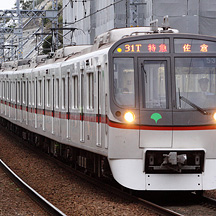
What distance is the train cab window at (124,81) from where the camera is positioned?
909cm

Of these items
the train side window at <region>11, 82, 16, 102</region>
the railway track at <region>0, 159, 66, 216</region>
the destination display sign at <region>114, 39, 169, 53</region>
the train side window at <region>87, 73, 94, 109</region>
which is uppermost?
the destination display sign at <region>114, 39, 169, 53</region>

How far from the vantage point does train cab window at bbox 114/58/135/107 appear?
909 cm

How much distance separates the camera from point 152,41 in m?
9.27

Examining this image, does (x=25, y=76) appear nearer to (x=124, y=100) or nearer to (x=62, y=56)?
(x=62, y=56)

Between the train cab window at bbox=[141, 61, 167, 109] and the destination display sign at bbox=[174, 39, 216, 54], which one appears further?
the destination display sign at bbox=[174, 39, 216, 54]

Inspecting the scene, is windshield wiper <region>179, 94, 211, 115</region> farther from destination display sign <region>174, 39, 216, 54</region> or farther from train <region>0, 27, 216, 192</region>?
destination display sign <region>174, 39, 216, 54</region>

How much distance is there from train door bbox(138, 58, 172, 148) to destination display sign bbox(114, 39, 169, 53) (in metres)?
0.15

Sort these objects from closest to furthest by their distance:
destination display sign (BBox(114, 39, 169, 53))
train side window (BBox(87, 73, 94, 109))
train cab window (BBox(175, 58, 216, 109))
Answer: train cab window (BBox(175, 58, 216, 109))
destination display sign (BBox(114, 39, 169, 53))
train side window (BBox(87, 73, 94, 109))

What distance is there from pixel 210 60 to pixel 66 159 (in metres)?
6.25

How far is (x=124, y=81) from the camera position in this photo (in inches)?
360

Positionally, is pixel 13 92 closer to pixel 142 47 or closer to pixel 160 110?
pixel 142 47

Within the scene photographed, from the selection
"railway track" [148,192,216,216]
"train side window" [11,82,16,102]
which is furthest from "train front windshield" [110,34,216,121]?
"train side window" [11,82,16,102]

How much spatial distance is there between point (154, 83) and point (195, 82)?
604 millimetres

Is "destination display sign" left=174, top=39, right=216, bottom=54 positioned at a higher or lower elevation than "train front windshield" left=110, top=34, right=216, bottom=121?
higher
